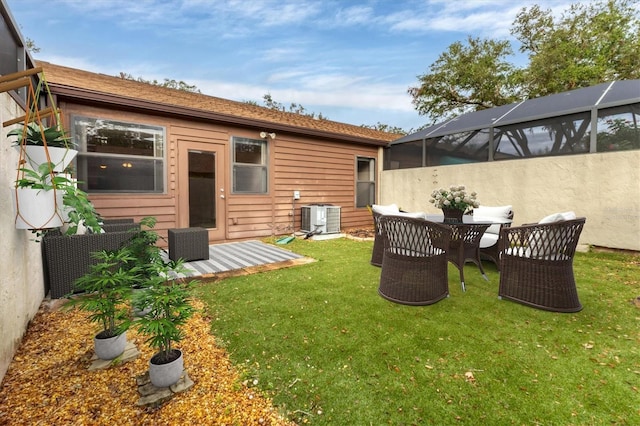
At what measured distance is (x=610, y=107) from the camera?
4637 mm

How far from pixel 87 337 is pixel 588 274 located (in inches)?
225

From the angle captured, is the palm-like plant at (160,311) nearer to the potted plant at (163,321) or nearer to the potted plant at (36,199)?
the potted plant at (163,321)

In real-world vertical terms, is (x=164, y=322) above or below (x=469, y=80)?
below

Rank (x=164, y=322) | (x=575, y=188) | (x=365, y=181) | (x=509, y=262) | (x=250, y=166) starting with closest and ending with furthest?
(x=164, y=322), (x=509, y=262), (x=575, y=188), (x=250, y=166), (x=365, y=181)

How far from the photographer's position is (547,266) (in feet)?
8.46

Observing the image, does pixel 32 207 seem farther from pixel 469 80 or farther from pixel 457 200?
pixel 469 80

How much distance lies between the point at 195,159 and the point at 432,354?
215 inches

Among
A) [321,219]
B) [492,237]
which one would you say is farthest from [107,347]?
[321,219]

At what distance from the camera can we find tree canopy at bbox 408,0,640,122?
36.6 feet

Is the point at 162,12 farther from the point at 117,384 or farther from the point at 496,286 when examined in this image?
the point at 496,286

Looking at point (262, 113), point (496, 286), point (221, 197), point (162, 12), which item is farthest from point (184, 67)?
point (496, 286)

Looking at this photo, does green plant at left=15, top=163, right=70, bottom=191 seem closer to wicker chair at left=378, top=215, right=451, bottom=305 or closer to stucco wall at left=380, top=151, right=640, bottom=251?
wicker chair at left=378, top=215, right=451, bottom=305

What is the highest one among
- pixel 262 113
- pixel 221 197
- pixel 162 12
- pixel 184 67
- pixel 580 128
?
pixel 184 67

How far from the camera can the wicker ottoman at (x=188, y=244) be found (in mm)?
4119
